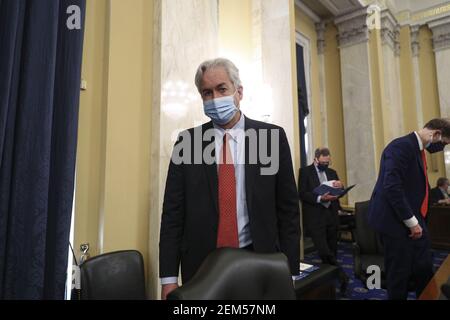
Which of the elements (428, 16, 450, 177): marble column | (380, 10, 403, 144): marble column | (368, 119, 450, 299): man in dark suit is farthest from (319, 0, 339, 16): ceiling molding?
(368, 119, 450, 299): man in dark suit

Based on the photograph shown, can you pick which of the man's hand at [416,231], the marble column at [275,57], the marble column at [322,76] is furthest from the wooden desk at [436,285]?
the marble column at [322,76]

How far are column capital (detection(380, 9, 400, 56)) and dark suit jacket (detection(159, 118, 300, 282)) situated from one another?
6607 mm

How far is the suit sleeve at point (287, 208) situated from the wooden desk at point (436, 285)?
0.54 m

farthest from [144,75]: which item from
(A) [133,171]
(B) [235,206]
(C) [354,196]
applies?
(C) [354,196]

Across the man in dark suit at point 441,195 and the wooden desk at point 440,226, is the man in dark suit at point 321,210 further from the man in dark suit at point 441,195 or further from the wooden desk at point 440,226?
the man in dark suit at point 441,195

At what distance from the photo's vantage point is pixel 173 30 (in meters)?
2.21

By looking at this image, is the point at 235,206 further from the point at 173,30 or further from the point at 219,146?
the point at 173,30

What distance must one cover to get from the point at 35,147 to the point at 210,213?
106 centimetres

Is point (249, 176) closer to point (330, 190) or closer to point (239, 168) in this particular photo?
point (239, 168)

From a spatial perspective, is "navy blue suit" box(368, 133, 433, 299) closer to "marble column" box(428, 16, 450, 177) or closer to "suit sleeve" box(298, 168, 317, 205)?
"suit sleeve" box(298, 168, 317, 205)

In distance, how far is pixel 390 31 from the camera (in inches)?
266

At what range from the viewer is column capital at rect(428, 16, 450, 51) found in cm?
680

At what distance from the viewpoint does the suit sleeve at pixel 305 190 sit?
3347 mm

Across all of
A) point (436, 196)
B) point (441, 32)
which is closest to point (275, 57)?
point (436, 196)
